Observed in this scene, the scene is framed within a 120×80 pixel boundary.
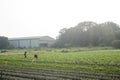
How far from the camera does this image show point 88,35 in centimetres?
8556

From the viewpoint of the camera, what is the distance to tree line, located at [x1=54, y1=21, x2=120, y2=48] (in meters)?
76.1

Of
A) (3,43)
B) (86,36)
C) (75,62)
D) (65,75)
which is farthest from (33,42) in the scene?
(65,75)

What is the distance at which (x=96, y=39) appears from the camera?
82.4m

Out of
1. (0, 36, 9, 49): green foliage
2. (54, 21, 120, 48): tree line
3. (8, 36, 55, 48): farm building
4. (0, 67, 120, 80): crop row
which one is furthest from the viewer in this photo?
(8, 36, 55, 48): farm building

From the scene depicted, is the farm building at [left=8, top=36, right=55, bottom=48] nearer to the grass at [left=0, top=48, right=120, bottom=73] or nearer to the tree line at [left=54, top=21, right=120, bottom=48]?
the tree line at [left=54, top=21, right=120, bottom=48]

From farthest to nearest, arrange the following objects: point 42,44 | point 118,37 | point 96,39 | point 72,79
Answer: point 42,44
point 96,39
point 118,37
point 72,79

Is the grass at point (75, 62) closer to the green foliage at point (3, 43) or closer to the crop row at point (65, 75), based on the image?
the crop row at point (65, 75)

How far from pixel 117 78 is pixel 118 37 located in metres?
62.3

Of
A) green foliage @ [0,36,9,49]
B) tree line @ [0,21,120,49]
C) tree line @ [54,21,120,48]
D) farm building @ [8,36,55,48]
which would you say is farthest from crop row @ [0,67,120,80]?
green foliage @ [0,36,9,49]

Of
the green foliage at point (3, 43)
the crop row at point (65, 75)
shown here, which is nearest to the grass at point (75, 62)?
the crop row at point (65, 75)

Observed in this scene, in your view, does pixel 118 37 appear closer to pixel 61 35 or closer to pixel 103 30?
pixel 103 30

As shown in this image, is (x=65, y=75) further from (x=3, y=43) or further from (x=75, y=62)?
(x=3, y=43)

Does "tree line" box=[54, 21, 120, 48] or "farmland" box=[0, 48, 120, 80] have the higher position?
"tree line" box=[54, 21, 120, 48]

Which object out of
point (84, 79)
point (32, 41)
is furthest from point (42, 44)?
point (84, 79)
